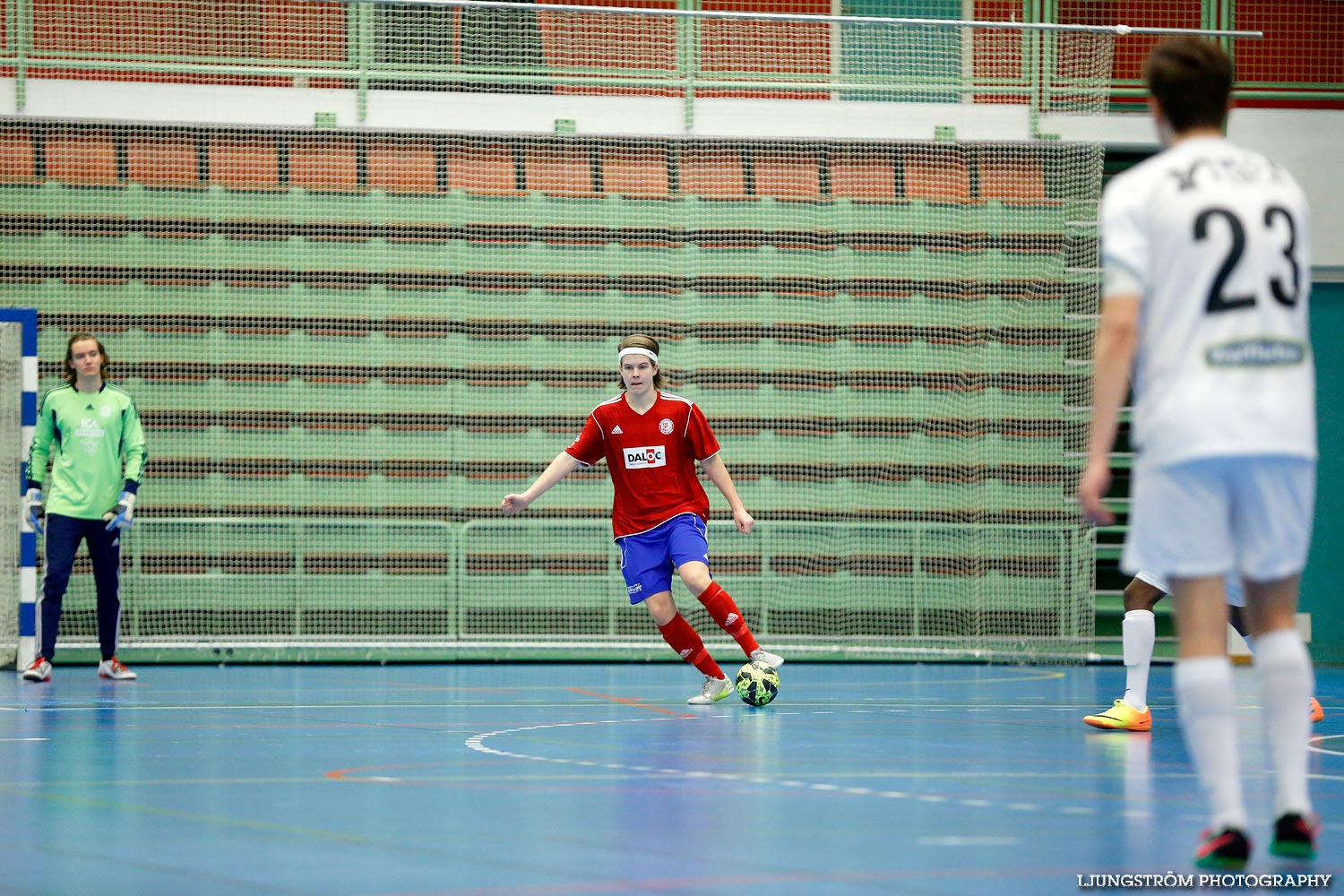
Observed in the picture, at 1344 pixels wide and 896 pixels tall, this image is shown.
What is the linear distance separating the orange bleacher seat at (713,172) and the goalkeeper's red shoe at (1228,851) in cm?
1027

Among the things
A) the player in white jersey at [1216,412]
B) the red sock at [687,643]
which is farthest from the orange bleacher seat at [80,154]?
the player in white jersey at [1216,412]

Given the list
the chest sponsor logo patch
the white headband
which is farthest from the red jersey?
the white headband

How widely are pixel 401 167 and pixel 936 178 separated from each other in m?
4.39

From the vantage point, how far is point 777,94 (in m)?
13.3

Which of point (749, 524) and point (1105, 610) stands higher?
point (749, 524)

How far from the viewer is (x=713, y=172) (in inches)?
517

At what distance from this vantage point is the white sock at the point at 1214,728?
3.31 meters

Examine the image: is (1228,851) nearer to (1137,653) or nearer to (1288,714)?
(1288,714)

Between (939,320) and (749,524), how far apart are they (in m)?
5.90

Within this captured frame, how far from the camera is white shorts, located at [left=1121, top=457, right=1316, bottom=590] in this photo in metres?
3.33

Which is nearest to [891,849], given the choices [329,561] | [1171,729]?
[1171,729]

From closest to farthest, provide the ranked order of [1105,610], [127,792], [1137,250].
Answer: [1137,250] < [127,792] < [1105,610]

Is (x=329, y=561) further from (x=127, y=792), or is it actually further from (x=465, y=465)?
(x=127, y=792)

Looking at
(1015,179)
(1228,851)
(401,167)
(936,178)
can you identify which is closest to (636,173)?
(401,167)
